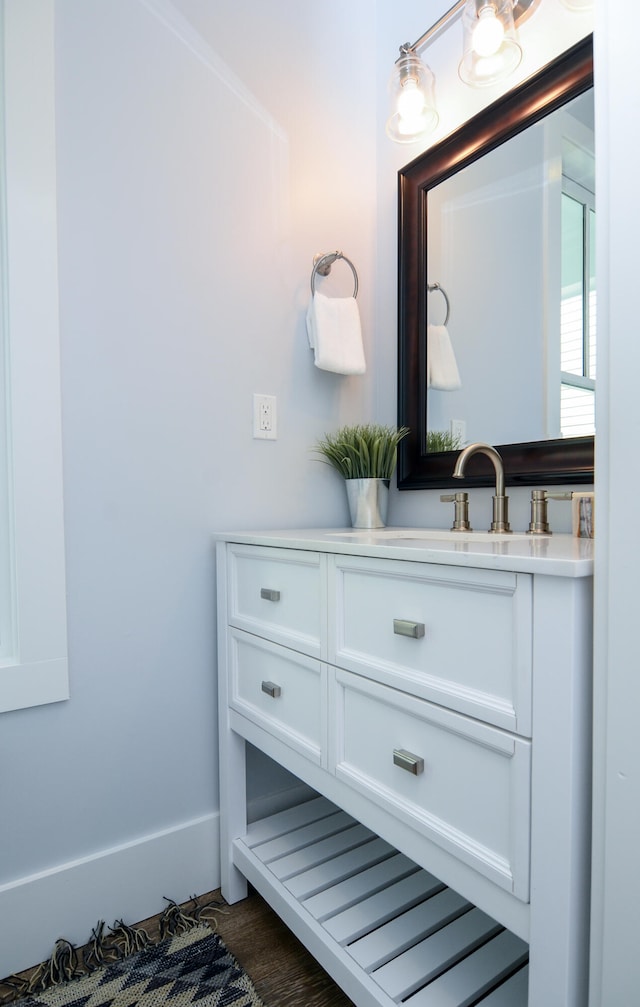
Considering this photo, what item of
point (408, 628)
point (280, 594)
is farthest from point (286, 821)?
point (408, 628)

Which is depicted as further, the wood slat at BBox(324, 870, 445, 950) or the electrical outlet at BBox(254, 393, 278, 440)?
the electrical outlet at BBox(254, 393, 278, 440)

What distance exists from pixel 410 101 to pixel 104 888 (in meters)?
2.00

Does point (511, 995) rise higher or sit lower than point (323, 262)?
lower

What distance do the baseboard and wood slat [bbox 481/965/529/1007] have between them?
76cm

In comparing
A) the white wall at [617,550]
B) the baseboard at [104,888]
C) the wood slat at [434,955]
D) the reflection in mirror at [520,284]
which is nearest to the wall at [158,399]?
the baseboard at [104,888]

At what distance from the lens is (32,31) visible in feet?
3.71

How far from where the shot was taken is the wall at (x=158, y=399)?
120 centimetres

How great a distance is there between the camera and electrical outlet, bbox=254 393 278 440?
4.91 feet

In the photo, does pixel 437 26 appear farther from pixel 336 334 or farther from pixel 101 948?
pixel 101 948

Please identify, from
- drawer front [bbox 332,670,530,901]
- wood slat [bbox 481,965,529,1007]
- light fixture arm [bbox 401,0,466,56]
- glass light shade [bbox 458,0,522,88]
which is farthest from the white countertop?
light fixture arm [bbox 401,0,466,56]

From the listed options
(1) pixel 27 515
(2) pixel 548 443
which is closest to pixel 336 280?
(2) pixel 548 443

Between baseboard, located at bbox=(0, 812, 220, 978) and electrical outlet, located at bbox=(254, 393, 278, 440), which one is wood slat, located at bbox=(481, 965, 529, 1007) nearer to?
baseboard, located at bbox=(0, 812, 220, 978)

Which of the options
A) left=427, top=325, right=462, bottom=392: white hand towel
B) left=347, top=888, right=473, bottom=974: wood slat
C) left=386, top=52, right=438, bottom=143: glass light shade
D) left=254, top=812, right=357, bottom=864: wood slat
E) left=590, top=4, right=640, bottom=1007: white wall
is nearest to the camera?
left=590, top=4, right=640, bottom=1007: white wall

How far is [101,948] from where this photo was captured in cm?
118
